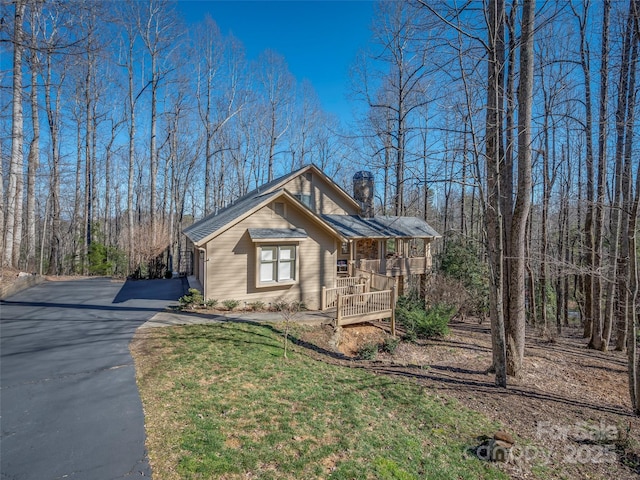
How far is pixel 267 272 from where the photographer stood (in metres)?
12.2

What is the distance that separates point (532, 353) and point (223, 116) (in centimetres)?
2637

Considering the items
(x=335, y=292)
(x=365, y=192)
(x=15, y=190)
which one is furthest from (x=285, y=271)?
(x=15, y=190)

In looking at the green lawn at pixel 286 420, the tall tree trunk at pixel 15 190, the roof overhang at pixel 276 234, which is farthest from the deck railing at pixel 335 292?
the tall tree trunk at pixel 15 190

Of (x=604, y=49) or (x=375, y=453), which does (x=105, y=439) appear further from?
(x=604, y=49)

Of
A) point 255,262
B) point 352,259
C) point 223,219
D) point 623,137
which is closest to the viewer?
point 623,137

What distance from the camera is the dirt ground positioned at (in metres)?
5.01

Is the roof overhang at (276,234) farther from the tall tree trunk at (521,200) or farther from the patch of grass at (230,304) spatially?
the tall tree trunk at (521,200)

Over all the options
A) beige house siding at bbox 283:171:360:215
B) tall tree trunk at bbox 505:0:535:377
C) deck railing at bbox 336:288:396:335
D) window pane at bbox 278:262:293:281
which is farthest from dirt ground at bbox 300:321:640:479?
beige house siding at bbox 283:171:360:215

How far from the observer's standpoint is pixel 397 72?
20.6 m

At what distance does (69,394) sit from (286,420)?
3576 mm

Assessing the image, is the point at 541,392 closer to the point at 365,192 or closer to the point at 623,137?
the point at 623,137

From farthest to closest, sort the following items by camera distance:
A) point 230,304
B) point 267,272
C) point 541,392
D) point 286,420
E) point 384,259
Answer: point 384,259
point 267,272
point 230,304
point 541,392
point 286,420

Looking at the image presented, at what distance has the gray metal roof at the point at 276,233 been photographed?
38.0 ft

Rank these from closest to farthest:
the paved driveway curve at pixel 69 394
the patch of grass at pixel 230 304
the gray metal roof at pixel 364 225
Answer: the paved driveway curve at pixel 69 394
the patch of grass at pixel 230 304
the gray metal roof at pixel 364 225
